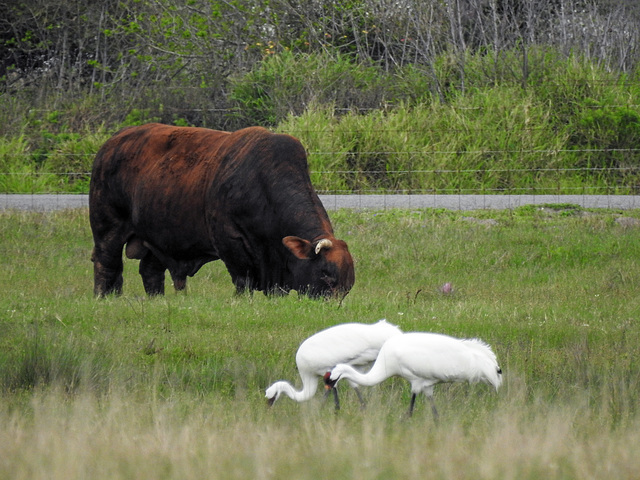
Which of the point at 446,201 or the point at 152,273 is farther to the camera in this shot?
the point at 446,201

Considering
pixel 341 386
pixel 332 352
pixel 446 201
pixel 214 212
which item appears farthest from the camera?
pixel 446 201

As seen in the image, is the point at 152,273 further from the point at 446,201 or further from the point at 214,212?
the point at 446,201

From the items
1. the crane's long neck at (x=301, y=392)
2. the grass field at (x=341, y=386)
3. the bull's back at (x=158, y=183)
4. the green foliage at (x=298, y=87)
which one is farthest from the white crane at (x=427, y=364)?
the green foliage at (x=298, y=87)

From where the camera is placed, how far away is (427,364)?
5988 millimetres

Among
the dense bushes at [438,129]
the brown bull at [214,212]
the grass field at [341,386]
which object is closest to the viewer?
the grass field at [341,386]

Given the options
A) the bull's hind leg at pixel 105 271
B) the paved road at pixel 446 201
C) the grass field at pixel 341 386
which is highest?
the grass field at pixel 341 386

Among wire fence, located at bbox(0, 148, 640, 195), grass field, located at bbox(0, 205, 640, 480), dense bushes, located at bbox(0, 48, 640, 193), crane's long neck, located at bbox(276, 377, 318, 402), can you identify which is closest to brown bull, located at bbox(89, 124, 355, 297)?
grass field, located at bbox(0, 205, 640, 480)

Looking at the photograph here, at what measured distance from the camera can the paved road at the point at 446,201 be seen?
18.3 metres

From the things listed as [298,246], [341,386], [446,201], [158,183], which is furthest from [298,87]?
[341,386]

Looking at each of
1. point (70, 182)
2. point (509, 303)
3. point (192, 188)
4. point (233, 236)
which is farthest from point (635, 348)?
point (70, 182)

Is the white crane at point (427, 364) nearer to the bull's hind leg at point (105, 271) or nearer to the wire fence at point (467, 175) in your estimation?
the bull's hind leg at point (105, 271)

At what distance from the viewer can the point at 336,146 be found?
20.3 meters

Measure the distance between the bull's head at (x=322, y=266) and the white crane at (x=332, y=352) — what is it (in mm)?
3055

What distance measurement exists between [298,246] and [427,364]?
13.5 ft
